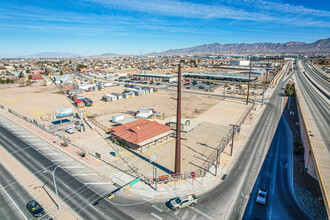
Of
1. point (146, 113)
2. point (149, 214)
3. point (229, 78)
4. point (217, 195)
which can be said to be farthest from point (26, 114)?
point (229, 78)

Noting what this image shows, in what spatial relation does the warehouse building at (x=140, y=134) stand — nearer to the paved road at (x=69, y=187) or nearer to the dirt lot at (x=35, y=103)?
the paved road at (x=69, y=187)

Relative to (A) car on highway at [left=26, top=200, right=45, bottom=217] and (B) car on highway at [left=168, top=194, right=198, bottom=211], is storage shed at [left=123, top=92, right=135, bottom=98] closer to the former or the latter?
(A) car on highway at [left=26, top=200, right=45, bottom=217]

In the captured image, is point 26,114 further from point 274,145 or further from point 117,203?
point 274,145

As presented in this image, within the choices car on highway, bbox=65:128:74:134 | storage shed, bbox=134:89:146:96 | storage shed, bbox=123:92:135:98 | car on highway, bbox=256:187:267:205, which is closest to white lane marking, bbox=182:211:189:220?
car on highway, bbox=256:187:267:205

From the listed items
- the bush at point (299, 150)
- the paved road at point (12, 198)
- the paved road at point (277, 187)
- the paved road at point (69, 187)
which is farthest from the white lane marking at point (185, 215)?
the bush at point (299, 150)

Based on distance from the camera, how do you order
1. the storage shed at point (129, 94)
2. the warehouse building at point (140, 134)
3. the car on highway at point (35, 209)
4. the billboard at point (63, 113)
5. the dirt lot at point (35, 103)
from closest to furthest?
the car on highway at point (35, 209)
the warehouse building at point (140, 134)
the billboard at point (63, 113)
the dirt lot at point (35, 103)
the storage shed at point (129, 94)
